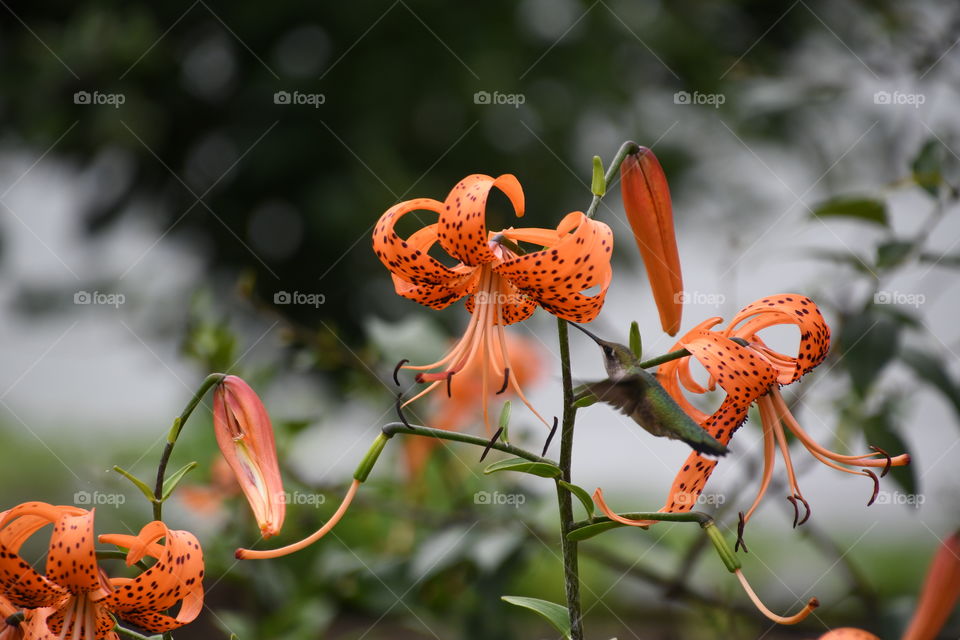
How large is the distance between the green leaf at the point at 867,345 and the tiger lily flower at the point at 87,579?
77 centimetres

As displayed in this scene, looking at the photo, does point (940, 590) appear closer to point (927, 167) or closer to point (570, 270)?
point (570, 270)

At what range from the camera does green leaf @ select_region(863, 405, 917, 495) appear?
1007 millimetres

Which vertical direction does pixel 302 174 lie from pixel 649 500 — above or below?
above

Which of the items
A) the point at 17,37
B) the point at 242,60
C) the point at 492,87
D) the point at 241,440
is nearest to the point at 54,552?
the point at 241,440

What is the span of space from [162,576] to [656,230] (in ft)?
1.25

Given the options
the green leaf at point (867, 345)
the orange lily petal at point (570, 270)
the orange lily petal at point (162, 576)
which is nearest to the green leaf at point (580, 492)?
the orange lily petal at point (570, 270)

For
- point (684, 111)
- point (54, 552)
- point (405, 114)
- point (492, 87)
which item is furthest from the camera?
point (684, 111)

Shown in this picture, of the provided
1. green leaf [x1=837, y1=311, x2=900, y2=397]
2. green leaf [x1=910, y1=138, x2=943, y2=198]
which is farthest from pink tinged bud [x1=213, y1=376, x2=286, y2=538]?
green leaf [x1=910, y1=138, x2=943, y2=198]

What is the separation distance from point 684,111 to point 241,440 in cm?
269

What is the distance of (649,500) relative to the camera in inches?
110

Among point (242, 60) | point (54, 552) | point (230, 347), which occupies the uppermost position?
point (242, 60)

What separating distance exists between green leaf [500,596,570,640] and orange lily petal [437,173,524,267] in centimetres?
23

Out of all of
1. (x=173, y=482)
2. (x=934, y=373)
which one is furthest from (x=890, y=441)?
(x=173, y=482)

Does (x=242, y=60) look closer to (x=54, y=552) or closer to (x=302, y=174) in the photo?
(x=302, y=174)
